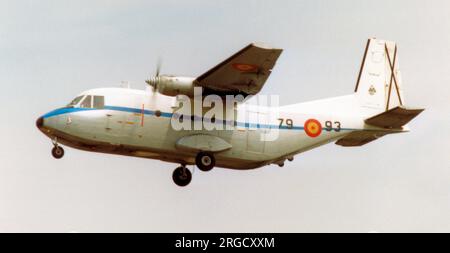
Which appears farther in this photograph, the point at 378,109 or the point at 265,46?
the point at 378,109

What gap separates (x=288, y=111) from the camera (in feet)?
78.5

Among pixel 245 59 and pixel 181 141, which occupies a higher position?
pixel 245 59

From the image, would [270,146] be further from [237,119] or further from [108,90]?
[108,90]

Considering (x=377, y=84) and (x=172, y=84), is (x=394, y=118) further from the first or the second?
(x=172, y=84)

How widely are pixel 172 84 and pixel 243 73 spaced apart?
191 centimetres

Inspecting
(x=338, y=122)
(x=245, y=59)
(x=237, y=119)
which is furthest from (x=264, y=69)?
(x=338, y=122)

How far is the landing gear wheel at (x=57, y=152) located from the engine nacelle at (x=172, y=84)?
3.01 meters

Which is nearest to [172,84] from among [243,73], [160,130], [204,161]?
[160,130]

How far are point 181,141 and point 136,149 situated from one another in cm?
126

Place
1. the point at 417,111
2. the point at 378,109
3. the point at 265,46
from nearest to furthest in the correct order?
the point at 265,46 → the point at 417,111 → the point at 378,109

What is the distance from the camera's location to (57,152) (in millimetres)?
22109

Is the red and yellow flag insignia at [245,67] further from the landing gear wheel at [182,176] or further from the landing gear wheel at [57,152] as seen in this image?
the landing gear wheel at [57,152]

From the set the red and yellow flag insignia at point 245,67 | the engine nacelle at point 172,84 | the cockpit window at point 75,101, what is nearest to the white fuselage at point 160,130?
the cockpit window at point 75,101

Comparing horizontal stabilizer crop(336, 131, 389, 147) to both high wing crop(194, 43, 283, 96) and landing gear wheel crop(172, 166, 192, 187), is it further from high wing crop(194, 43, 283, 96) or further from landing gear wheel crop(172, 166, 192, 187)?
landing gear wheel crop(172, 166, 192, 187)
